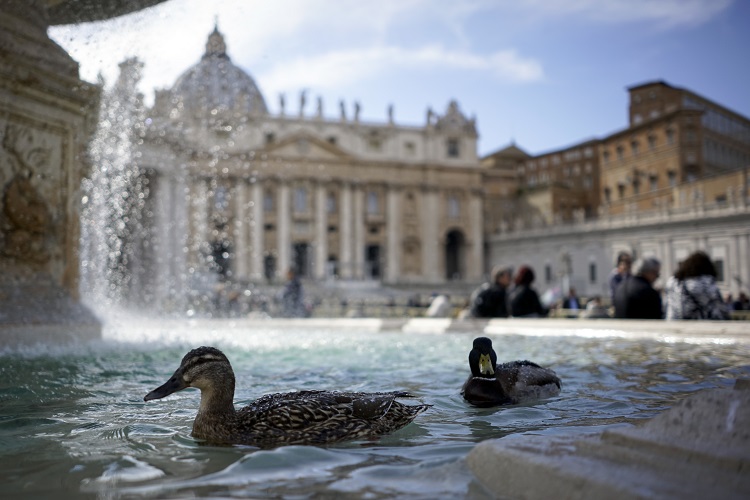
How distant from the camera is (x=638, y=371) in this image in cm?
561

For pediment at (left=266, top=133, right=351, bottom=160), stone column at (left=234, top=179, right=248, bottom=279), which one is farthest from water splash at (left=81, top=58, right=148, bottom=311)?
pediment at (left=266, top=133, right=351, bottom=160)

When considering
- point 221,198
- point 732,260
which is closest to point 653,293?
point 732,260

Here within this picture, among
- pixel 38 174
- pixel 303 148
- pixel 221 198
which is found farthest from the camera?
pixel 303 148

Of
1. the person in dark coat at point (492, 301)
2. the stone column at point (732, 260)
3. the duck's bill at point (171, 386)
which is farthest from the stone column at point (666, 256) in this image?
the duck's bill at point (171, 386)

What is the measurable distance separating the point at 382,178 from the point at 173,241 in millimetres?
30699

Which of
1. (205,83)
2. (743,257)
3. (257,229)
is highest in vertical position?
(257,229)

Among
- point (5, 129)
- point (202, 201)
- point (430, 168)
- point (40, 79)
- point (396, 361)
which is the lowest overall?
point (396, 361)

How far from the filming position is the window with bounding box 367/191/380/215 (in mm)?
63875

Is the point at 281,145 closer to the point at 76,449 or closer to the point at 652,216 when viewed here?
the point at 652,216

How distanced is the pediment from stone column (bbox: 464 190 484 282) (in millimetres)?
13893

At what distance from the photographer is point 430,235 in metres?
64.6

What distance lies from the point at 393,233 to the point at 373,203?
3.29 m

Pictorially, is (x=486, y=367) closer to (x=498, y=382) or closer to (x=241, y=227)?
(x=498, y=382)

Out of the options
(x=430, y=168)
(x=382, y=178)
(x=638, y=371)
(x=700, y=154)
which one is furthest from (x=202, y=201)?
(x=638, y=371)
